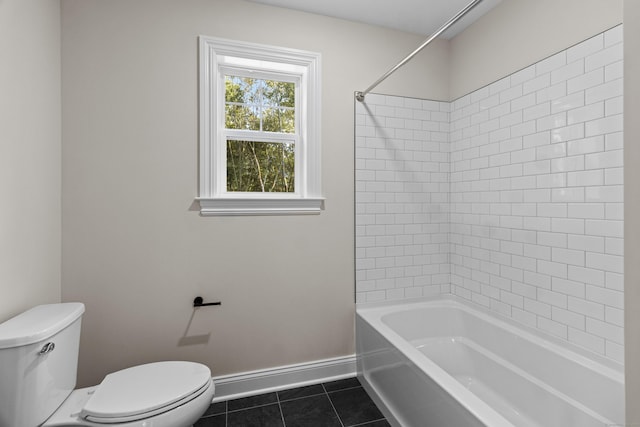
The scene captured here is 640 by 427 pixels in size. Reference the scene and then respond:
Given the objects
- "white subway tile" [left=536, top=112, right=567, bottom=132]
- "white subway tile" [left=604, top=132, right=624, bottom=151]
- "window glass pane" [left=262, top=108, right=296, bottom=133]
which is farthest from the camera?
"window glass pane" [left=262, top=108, right=296, bottom=133]

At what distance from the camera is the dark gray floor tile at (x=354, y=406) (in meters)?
1.77

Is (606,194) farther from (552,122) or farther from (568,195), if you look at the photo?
(552,122)

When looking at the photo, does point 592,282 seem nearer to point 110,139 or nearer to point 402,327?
point 402,327

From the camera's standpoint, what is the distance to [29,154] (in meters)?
1.44

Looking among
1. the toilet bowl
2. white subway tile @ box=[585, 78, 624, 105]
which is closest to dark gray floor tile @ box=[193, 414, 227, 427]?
the toilet bowl

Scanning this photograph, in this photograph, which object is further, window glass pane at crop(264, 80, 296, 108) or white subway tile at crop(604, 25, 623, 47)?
window glass pane at crop(264, 80, 296, 108)

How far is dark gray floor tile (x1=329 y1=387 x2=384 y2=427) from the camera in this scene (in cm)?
177

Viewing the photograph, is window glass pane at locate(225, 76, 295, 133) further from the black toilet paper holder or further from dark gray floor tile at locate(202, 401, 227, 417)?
dark gray floor tile at locate(202, 401, 227, 417)

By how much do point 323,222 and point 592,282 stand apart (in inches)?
58.4

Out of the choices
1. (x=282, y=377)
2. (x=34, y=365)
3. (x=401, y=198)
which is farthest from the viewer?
(x=401, y=198)

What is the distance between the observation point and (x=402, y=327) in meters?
2.25

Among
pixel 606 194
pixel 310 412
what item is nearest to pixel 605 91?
pixel 606 194

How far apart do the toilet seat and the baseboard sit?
517mm

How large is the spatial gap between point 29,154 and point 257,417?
1776 millimetres
